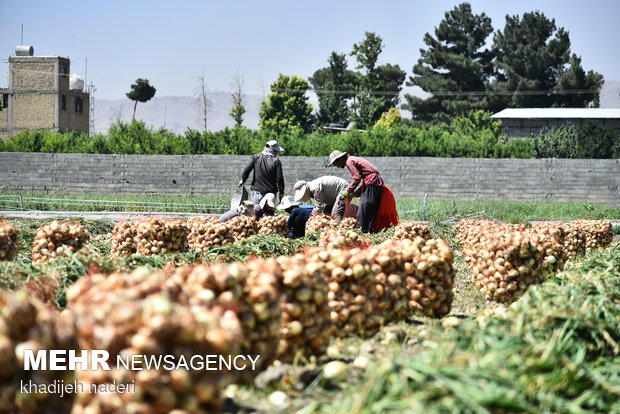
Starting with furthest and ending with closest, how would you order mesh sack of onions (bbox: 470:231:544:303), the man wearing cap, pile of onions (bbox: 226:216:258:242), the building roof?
the building roof < the man wearing cap < pile of onions (bbox: 226:216:258:242) < mesh sack of onions (bbox: 470:231:544:303)

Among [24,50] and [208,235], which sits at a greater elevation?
[24,50]

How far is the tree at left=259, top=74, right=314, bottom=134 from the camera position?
4975 centimetres

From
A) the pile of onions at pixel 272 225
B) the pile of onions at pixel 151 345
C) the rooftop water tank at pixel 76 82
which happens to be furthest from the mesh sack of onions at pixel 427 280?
the rooftop water tank at pixel 76 82

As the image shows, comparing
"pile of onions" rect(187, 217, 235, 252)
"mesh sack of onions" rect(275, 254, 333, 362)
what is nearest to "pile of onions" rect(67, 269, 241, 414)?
"mesh sack of onions" rect(275, 254, 333, 362)

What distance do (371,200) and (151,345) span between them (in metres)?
7.29

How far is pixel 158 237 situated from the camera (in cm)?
616

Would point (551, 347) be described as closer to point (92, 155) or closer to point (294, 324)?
point (294, 324)

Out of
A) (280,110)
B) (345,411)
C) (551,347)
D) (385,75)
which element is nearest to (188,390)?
(345,411)

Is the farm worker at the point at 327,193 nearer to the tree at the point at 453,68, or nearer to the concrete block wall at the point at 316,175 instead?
the concrete block wall at the point at 316,175

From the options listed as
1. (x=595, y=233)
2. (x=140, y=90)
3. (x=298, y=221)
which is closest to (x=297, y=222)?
(x=298, y=221)

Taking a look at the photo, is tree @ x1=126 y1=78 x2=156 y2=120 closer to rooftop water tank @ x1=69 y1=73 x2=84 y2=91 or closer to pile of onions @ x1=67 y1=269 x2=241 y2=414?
rooftop water tank @ x1=69 y1=73 x2=84 y2=91

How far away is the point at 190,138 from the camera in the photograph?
1011 inches

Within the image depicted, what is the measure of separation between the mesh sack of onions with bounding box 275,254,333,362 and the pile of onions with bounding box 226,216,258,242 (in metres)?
4.47

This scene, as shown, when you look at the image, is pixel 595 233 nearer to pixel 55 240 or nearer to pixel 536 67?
pixel 55 240
